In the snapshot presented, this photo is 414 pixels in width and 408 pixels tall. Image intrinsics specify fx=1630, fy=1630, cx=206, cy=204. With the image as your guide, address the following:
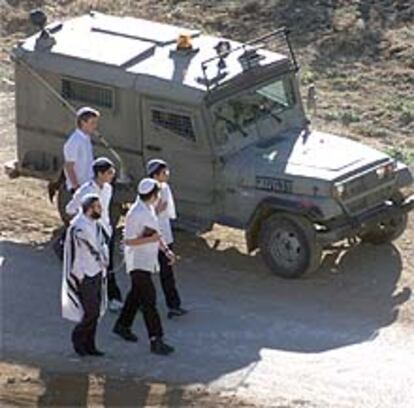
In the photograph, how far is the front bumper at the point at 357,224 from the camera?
53.5 feet

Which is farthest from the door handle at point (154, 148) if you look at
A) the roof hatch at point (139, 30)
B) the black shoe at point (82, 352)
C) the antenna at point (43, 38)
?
the black shoe at point (82, 352)

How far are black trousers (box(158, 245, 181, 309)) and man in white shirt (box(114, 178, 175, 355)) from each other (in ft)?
1.79

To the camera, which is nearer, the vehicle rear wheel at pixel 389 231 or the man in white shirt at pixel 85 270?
the man in white shirt at pixel 85 270

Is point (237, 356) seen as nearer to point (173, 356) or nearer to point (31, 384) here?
point (173, 356)

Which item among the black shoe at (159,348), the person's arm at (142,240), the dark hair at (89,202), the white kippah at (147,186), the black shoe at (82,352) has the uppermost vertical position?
the white kippah at (147,186)

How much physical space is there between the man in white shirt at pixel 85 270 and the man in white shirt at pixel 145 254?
0.26 metres

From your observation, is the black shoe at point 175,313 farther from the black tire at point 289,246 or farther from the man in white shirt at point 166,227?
the black tire at point 289,246

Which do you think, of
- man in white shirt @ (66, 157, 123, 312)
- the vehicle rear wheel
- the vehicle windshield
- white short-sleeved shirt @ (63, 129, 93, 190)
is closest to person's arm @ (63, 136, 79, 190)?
white short-sleeved shirt @ (63, 129, 93, 190)

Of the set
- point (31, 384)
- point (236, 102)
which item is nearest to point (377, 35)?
point (236, 102)

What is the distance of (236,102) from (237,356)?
3.17 metres

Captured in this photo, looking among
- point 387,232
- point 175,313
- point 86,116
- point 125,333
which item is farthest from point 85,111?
point 387,232

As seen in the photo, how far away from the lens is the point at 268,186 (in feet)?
54.2

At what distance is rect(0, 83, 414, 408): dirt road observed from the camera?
14.2 m

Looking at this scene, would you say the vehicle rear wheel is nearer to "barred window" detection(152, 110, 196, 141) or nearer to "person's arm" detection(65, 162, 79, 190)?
"barred window" detection(152, 110, 196, 141)
